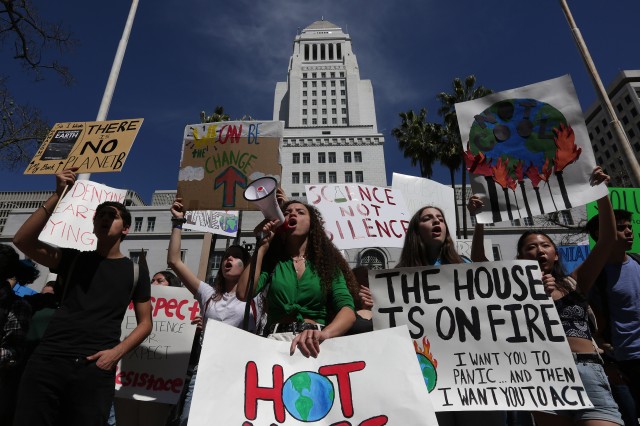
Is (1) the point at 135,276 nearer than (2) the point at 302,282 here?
No

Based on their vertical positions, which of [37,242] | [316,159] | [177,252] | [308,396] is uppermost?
[316,159]

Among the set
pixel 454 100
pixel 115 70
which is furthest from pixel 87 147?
pixel 454 100

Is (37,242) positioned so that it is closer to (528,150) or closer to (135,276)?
(135,276)

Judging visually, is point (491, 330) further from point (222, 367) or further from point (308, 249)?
point (222, 367)

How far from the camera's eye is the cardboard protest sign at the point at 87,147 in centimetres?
426

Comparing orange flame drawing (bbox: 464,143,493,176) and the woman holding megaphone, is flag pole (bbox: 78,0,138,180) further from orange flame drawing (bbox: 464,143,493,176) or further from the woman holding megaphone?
orange flame drawing (bbox: 464,143,493,176)

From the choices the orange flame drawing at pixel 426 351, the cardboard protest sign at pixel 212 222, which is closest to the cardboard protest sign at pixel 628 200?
the orange flame drawing at pixel 426 351

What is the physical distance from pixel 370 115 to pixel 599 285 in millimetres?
70469

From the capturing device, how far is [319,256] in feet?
8.40

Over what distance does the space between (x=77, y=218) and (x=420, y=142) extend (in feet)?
66.5

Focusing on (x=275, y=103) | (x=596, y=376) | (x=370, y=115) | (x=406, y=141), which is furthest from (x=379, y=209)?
(x=275, y=103)

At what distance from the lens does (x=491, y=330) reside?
246cm

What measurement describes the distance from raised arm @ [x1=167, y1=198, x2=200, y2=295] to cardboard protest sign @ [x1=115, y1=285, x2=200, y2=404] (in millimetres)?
999

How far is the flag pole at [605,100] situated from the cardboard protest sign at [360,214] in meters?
3.30
